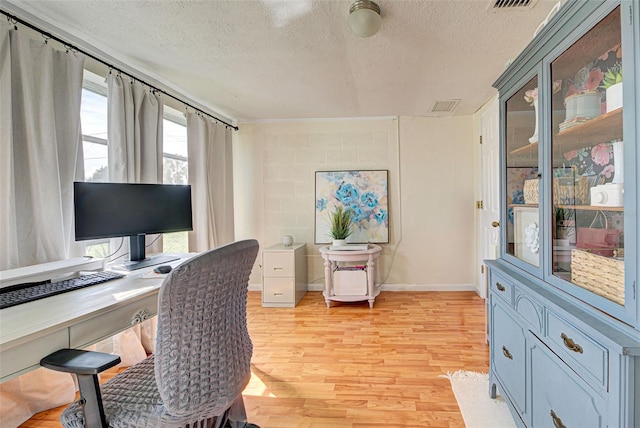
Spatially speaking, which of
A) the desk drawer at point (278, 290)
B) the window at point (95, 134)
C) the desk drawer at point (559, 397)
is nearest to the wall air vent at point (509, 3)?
the desk drawer at point (559, 397)

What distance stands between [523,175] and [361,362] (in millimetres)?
1616

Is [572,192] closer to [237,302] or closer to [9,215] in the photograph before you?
[237,302]

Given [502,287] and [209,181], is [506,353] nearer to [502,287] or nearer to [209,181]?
[502,287]

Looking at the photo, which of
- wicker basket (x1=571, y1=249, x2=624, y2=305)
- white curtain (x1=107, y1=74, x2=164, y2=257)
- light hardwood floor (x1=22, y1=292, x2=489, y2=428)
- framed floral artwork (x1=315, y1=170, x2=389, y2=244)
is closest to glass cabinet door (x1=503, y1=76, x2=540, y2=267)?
wicker basket (x1=571, y1=249, x2=624, y2=305)

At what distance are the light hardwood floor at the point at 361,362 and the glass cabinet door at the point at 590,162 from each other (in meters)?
1.09

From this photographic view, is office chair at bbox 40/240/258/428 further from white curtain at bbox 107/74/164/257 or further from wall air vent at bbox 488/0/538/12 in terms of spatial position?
wall air vent at bbox 488/0/538/12

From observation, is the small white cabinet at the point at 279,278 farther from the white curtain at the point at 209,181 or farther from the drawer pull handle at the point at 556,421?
the drawer pull handle at the point at 556,421

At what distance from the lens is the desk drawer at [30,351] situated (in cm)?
84

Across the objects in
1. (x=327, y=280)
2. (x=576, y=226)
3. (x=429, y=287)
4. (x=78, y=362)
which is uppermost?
(x=576, y=226)

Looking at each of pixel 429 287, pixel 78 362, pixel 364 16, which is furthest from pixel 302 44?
pixel 429 287

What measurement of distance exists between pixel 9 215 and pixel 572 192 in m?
2.62

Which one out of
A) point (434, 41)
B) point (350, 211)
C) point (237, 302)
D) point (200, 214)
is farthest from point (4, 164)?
point (350, 211)

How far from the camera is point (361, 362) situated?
2143mm

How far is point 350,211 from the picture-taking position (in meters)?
3.75
